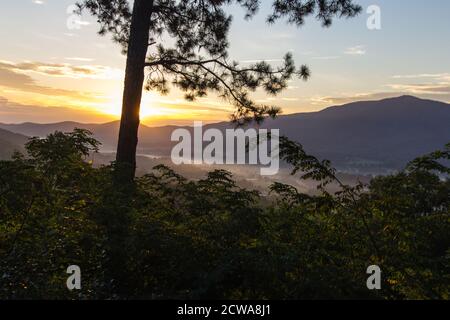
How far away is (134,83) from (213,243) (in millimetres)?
5931

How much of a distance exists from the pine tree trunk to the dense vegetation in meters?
3.08

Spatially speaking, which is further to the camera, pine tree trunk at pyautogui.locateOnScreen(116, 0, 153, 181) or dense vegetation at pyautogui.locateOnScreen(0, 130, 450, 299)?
pine tree trunk at pyautogui.locateOnScreen(116, 0, 153, 181)

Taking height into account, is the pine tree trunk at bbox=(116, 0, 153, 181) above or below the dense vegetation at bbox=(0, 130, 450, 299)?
above

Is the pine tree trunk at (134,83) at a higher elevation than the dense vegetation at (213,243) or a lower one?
higher

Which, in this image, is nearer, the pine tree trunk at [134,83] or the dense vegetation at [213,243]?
the dense vegetation at [213,243]

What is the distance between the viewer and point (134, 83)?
10.4m

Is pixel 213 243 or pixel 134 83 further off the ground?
pixel 134 83

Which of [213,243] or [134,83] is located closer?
[213,243]

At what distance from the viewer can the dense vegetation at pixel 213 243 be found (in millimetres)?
4508

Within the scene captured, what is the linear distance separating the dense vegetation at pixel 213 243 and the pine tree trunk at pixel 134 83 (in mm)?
3075

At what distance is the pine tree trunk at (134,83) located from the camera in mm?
10344

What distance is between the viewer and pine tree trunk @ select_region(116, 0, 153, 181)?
407 inches
